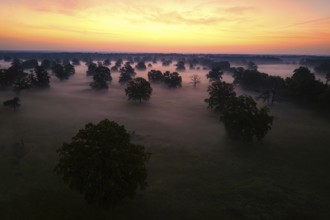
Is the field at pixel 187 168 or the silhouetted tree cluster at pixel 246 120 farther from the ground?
the silhouetted tree cluster at pixel 246 120

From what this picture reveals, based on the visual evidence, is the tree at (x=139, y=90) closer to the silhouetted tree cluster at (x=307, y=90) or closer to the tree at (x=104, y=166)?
the silhouetted tree cluster at (x=307, y=90)

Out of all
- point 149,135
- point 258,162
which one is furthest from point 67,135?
point 258,162

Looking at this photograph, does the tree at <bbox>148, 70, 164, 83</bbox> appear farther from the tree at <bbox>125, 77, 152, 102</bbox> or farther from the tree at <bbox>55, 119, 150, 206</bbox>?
the tree at <bbox>55, 119, 150, 206</bbox>

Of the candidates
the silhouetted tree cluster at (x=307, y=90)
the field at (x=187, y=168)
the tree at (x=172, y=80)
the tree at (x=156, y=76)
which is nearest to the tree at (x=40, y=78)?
the field at (x=187, y=168)

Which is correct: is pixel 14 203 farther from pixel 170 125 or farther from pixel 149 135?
pixel 170 125

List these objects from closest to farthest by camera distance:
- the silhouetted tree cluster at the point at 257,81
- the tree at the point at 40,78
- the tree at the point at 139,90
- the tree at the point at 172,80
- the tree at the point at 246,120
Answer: the tree at the point at 246,120 < the tree at the point at 139,90 < the tree at the point at 40,78 < the silhouetted tree cluster at the point at 257,81 < the tree at the point at 172,80

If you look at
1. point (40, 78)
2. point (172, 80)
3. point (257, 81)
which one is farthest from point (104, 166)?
point (257, 81)
